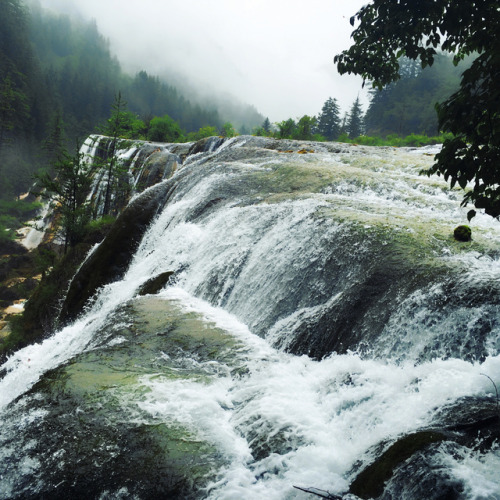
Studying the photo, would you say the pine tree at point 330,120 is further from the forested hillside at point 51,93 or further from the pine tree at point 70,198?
the pine tree at point 70,198

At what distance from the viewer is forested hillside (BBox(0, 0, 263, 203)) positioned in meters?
59.5

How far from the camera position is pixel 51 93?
78.9 meters

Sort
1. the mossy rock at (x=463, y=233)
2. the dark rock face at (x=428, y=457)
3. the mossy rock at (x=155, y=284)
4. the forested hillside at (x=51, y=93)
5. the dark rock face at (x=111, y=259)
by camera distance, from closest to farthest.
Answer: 1. the dark rock face at (x=428, y=457)
2. the mossy rock at (x=463, y=233)
3. the mossy rock at (x=155, y=284)
4. the dark rock face at (x=111, y=259)
5. the forested hillside at (x=51, y=93)

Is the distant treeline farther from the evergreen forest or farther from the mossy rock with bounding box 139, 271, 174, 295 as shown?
the mossy rock with bounding box 139, 271, 174, 295

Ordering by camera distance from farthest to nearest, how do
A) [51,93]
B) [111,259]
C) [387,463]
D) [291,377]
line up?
[51,93] → [111,259] → [291,377] → [387,463]

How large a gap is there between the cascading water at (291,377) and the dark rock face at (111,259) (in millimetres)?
4876

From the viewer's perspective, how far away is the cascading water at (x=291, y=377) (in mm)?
2986

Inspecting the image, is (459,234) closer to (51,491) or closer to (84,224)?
(51,491)

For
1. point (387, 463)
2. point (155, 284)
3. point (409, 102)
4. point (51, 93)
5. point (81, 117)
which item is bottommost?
point (155, 284)

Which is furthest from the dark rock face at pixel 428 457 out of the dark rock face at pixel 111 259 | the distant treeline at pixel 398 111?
the distant treeline at pixel 398 111

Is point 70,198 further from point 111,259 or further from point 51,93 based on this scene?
point 51,93

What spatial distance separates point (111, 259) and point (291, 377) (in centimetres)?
996

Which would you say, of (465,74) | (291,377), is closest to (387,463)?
(291,377)

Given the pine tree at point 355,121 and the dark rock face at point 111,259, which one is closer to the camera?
the dark rock face at point 111,259
